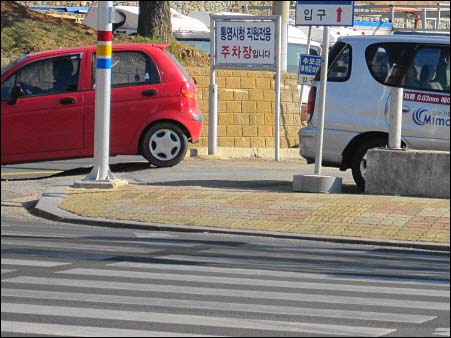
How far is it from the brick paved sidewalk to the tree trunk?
10047 millimetres

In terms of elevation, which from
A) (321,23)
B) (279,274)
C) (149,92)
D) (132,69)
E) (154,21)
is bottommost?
(279,274)

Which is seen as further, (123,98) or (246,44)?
(246,44)

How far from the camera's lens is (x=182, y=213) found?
42.4 ft

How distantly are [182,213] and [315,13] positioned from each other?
10.3 feet

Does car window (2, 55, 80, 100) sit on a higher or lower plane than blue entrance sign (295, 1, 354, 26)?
lower

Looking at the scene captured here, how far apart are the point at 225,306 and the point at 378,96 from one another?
765cm

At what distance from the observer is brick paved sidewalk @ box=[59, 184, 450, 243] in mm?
12250

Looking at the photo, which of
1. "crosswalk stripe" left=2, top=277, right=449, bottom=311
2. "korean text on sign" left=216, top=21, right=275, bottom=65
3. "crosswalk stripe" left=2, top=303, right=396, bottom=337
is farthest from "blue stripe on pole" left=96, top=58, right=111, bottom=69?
"crosswalk stripe" left=2, top=303, right=396, bottom=337

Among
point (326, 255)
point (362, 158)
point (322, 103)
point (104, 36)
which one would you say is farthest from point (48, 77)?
point (326, 255)

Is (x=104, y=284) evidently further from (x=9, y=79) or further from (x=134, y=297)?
(x=9, y=79)

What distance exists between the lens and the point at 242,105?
68.8ft

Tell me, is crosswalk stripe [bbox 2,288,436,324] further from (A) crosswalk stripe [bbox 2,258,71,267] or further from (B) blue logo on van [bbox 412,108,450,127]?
(B) blue logo on van [bbox 412,108,450,127]

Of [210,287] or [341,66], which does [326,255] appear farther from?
[341,66]

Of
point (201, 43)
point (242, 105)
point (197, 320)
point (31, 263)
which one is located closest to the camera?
point (197, 320)
